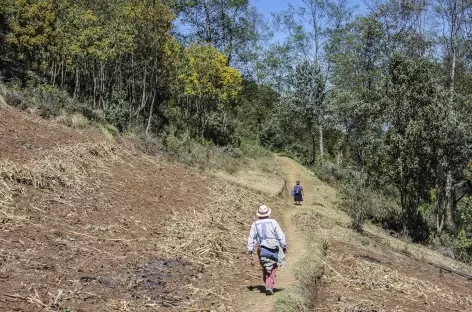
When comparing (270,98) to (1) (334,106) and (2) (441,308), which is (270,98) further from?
(2) (441,308)

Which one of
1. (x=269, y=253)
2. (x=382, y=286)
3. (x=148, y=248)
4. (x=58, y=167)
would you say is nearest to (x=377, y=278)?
(x=382, y=286)

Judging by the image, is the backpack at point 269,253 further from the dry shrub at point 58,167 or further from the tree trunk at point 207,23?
the tree trunk at point 207,23

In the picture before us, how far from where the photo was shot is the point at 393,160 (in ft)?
87.7

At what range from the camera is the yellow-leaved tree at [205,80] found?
3519 centimetres

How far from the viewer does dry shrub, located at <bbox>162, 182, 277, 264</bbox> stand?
1165cm

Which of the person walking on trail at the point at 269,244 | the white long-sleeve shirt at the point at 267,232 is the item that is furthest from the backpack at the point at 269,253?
the white long-sleeve shirt at the point at 267,232

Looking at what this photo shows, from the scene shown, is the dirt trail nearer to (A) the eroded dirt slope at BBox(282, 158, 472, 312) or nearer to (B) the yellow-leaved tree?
(A) the eroded dirt slope at BBox(282, 158, 472, 312)

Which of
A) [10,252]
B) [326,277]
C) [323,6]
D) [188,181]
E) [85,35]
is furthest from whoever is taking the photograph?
[323,6]

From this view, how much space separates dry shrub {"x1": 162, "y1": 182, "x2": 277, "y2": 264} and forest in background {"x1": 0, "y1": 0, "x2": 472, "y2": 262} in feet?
21.5

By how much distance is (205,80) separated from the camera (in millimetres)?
35375

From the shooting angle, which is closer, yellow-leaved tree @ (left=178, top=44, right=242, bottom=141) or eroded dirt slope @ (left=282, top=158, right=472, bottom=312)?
eroded dirt slope @ (left=282, top=158, right=472, bottom=312)

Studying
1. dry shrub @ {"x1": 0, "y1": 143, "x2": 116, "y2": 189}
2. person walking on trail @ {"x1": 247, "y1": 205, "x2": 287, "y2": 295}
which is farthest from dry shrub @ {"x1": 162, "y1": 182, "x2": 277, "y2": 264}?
dry shrub @ {"x1": 0, "y1": 143, "x2": 116, "y2": 189}

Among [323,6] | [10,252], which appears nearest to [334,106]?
[323,6]

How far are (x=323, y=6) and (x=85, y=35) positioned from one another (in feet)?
92.0
